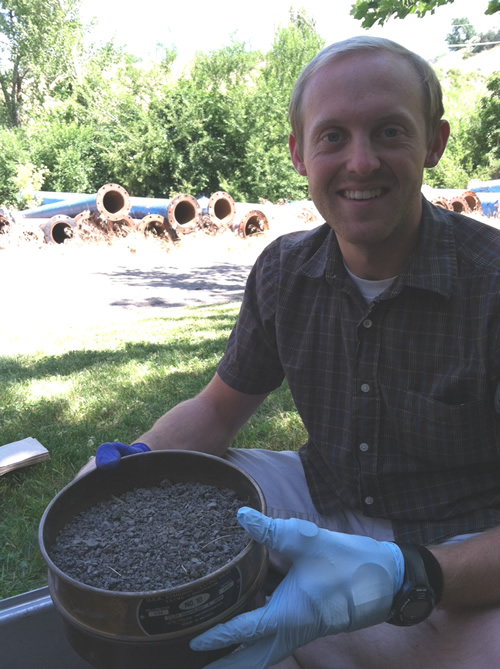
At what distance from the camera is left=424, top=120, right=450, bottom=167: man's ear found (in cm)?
157

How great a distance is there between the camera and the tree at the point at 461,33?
193 ft

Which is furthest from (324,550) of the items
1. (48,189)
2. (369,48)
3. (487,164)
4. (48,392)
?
(487,164)

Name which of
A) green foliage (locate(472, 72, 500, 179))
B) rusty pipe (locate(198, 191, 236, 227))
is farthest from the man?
green foliage (locate(472, 72, 500, 179))

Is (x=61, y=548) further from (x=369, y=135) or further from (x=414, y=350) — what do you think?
(x=369, y=135)

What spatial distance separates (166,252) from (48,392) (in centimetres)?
896

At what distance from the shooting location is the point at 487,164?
23828mm

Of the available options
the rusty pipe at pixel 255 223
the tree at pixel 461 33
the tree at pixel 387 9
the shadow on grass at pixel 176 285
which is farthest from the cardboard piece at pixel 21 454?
the tree at pixel 461 33

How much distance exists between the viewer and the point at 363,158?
1.37m

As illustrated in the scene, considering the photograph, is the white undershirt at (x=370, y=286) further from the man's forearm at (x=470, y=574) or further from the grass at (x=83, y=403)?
the grass at (x=83, y=403)

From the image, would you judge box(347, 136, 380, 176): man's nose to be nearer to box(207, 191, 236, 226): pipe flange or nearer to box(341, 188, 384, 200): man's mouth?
box(341, 188, 384, 200): man's mouth

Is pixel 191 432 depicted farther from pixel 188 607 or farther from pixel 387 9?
pixel 387 9

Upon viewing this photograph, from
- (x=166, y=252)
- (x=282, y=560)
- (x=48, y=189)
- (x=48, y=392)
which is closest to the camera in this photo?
(x=282, y=560)

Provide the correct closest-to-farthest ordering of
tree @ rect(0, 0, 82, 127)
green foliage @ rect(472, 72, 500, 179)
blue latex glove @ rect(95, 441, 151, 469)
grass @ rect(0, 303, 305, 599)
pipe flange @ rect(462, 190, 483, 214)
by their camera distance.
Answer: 1. blue latex glove @ rect(95, 441, 151, 469)
2. grass @ rect(0, 303, 305, 599)
3. pipe flange @ rect(462, 190, 483, 214)
4. green foliage @ rect(472, 72, 500, 179)
5. tree @ rect(0, 0, 82, 127)

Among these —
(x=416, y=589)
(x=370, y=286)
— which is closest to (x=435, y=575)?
(x=416, y=589)
